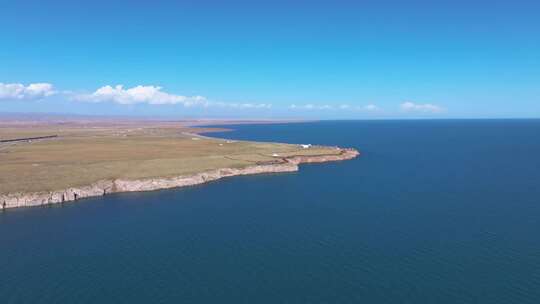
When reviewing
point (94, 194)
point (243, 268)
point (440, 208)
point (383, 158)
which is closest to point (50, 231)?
point (94, 194)

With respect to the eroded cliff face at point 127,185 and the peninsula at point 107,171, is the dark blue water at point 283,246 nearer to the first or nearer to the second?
the eroded cliff face at point 127,185

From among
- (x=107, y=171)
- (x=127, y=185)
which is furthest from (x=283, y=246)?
(x=107, y=171)

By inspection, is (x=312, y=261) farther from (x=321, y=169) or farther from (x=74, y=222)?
(x=321, y=169)

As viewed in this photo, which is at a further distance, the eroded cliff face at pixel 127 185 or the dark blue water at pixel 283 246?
the eroded cliff face at pixel 127 185

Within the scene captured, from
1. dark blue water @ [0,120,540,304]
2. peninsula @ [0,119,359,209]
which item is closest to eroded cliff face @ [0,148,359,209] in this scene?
peninsula @ [0,119,359,209]

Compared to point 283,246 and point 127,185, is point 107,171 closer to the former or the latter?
point 127,185

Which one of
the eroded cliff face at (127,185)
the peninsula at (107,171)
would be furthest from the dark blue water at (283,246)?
the peninsula at (107,171)

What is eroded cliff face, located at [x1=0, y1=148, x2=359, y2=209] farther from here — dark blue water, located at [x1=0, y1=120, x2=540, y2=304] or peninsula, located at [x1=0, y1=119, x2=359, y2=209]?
dark blue water, located at [x1=0, y1=120, x2=540, y2=304]
